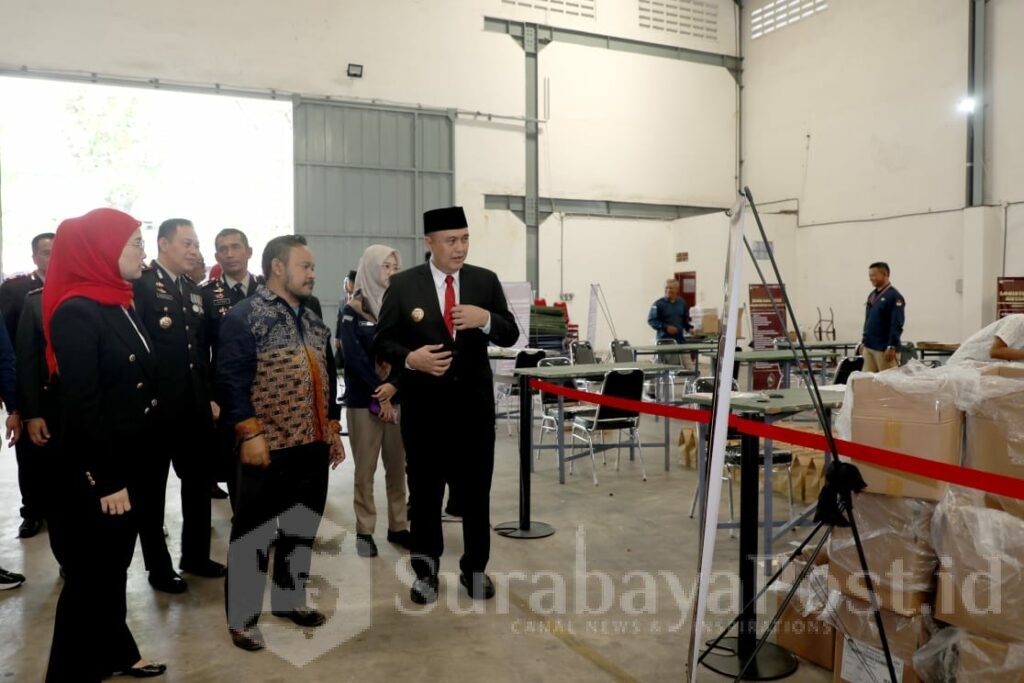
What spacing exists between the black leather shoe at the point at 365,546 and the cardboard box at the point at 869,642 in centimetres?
227

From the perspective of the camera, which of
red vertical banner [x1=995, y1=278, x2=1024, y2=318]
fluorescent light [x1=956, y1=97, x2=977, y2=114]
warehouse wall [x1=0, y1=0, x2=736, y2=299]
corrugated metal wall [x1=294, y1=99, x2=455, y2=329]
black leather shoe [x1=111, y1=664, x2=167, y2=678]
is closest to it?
black leather shoe [x1=111, y1=664, x2=167, y2=678]

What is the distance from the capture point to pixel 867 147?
13.0 m

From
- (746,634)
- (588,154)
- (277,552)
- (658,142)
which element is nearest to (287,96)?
(588,154)

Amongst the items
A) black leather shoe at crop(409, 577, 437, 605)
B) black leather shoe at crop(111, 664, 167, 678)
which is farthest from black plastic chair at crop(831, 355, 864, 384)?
black leather shoe at crop(111, 664, 167, 678)

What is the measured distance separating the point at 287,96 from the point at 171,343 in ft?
32.2

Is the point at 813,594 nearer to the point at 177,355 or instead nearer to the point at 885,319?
the point at 177,355

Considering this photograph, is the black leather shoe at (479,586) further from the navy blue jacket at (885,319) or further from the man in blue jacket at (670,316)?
the man in blue jacket at (670,316)

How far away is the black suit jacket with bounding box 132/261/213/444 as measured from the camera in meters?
3.31

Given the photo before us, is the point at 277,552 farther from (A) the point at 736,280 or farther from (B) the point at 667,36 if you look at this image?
(B) the point at 667,36

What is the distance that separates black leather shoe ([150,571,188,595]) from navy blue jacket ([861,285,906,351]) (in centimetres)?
781

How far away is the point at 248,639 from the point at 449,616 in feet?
2.56

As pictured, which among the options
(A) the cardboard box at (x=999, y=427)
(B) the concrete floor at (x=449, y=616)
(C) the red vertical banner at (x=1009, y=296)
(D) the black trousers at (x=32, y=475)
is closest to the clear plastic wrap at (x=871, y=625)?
(B) the concrete floor at (x=449, y=616)

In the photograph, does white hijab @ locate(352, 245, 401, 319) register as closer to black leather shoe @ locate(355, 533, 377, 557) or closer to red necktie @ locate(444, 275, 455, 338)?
red necktie @ locate(444, 275, 455, 338)

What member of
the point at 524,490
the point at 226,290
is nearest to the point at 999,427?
the point at 524,490
